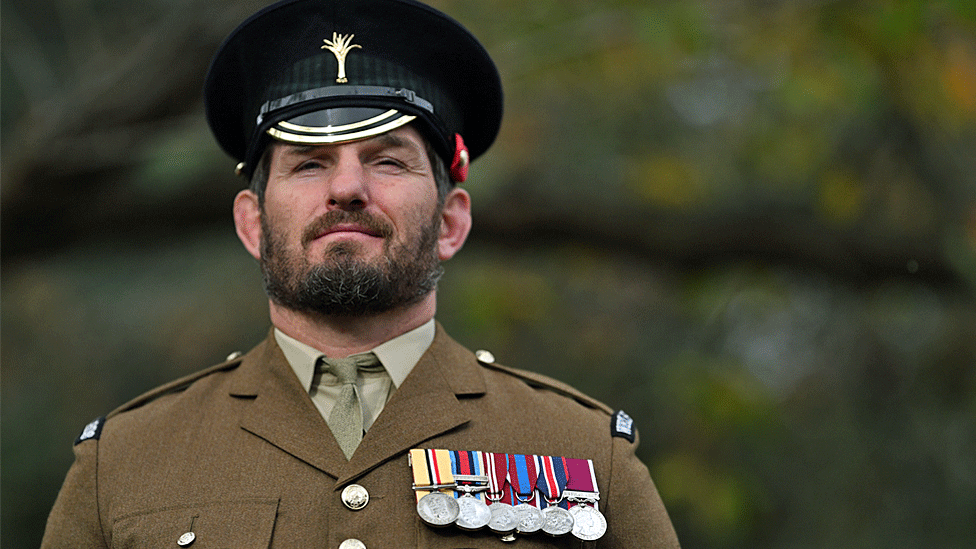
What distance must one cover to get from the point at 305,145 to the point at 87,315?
12.6 feet

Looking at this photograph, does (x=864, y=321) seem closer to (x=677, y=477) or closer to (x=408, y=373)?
(x=677, y=477)

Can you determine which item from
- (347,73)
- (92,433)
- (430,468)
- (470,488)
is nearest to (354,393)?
(430,468)

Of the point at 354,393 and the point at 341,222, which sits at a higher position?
the point at 341,222

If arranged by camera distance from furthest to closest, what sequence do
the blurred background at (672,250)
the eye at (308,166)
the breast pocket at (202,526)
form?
the blurred background at (672,250)
the eye at (308,166)
the breast pocket at (202,526)

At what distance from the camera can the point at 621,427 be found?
290cm

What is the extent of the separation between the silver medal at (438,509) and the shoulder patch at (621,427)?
0.58 m

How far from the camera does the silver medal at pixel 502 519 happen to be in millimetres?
2516

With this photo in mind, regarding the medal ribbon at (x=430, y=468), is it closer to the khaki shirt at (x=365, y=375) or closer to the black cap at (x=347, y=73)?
the khaki shirt at (x=365, y=375)

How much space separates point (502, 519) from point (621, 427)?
0.54m

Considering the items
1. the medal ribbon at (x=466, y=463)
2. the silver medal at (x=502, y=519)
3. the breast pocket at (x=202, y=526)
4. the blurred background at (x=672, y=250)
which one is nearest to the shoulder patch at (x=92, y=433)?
the breast pocket at (x=202, y=526)

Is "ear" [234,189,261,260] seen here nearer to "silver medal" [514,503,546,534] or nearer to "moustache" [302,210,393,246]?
"moustache" [302,210,393,246]

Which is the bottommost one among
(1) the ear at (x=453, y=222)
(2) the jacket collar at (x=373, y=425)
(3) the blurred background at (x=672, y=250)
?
(3) the blurred background at (x=672, y=250)

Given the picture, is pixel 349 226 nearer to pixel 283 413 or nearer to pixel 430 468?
pixel 283 413

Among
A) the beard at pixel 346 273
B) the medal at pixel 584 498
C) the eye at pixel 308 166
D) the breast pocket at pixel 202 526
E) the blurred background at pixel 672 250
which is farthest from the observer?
the blurred background at pixel 672 250
